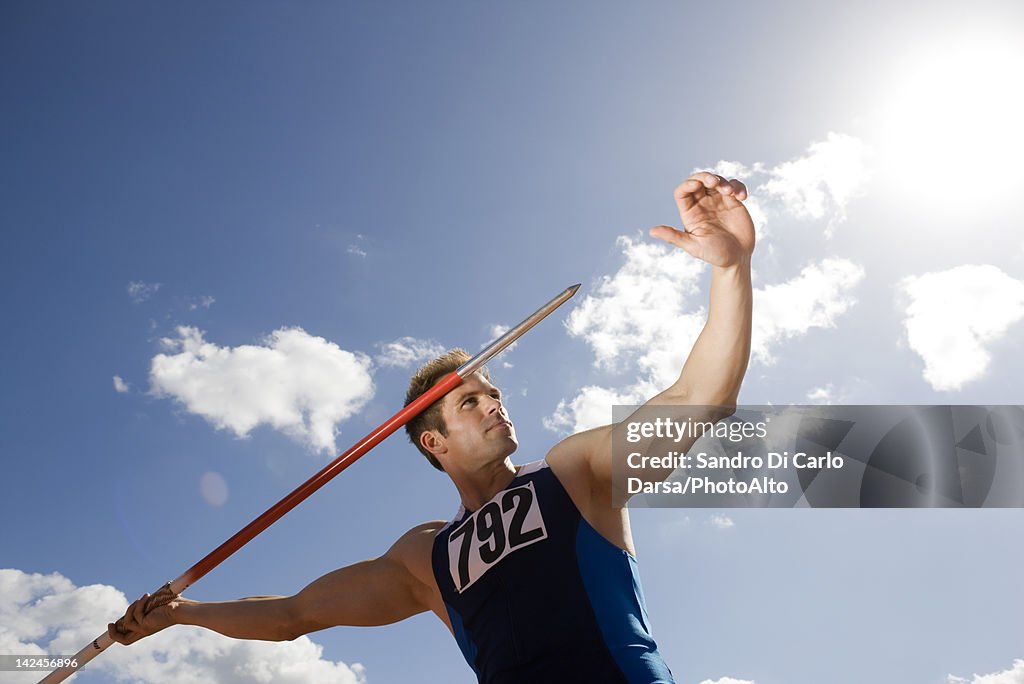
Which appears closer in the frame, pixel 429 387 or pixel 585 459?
pixel 585 459

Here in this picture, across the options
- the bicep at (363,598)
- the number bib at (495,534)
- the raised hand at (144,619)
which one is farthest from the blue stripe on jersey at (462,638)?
the raised hand at (144,619)

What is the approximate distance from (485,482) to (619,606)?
1.45 metres

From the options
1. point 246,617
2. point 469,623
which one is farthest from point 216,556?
point 469,623

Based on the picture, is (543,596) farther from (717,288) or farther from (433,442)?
(717,288)

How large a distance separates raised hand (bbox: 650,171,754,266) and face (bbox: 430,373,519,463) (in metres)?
2.00

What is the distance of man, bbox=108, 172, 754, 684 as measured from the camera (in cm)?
363

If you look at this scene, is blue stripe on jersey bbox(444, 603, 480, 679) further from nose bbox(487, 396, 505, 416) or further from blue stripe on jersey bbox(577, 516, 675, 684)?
nose bbox(487, 396, 505, 416)

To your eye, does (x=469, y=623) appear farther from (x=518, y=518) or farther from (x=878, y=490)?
(x=878, y=490)

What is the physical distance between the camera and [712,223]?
374 centimetres

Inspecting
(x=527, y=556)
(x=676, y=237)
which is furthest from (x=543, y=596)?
(x=676, y=237)

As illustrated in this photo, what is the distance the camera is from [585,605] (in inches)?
149

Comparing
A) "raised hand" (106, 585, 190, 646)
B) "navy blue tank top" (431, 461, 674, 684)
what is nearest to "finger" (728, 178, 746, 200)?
"navy blue tank top" (431, 461, 674, 684)

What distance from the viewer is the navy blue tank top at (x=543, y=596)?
367cm

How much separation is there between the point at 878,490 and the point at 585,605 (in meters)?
A: 4.58
